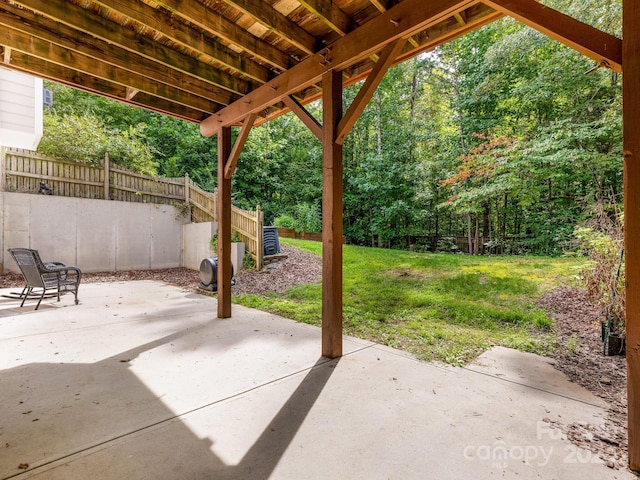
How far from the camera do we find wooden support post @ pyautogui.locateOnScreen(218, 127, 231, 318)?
4.43m

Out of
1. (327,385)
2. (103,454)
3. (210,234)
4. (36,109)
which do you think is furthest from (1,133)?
(327,385)

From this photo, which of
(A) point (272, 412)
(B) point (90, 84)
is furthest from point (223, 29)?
(A) point (272, 412)

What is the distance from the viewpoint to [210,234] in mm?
8797

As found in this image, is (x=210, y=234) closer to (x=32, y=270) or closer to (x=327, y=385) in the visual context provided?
(x=32, y=270)

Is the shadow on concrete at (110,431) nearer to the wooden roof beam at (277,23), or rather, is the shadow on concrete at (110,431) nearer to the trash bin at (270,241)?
the wooden roof beam at (277,23)

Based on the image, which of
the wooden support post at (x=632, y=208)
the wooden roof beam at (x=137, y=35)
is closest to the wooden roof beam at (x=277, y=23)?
the wooden roof beam at (x=137, y=35)

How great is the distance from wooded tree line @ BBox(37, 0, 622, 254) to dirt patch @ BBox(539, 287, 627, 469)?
5.23 ft

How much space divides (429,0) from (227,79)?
2.44 m

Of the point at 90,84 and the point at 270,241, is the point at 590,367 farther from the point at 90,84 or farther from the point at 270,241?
the point at 270,241

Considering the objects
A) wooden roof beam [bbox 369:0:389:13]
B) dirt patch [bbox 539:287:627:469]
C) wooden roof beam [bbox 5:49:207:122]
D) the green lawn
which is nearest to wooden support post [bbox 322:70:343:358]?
wooden roof beam [bbox 369:0:389:13]

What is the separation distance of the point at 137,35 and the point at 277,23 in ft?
4.65

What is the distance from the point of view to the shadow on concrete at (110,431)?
1545mm

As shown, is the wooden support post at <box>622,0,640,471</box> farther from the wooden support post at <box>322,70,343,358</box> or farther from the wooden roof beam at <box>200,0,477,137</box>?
the wooden support post at <box>322,70,343,358</box>

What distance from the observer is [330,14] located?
8.52 ft
